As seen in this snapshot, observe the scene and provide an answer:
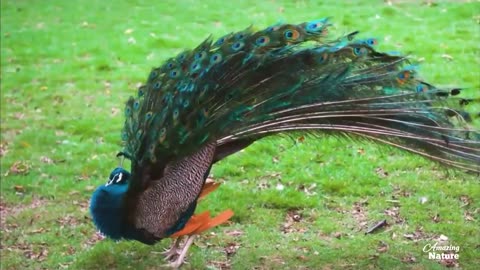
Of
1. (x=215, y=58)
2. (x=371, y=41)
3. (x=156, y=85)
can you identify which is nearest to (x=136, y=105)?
(x=156, y=85)

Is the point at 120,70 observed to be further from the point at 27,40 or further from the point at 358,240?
the point at 358,240

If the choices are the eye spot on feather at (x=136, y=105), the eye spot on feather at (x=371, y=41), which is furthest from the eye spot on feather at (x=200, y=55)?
the eye spot on feather at (x=371, y=41)

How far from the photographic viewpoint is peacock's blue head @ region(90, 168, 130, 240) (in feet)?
14.5

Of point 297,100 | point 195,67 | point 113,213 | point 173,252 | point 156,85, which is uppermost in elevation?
point 195,67

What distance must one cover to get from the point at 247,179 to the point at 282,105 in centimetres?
200

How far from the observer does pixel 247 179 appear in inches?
244

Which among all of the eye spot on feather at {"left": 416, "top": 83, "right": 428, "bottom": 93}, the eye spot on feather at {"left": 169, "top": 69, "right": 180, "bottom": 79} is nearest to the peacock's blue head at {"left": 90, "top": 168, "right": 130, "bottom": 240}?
the eye spot on feather at {"left": 169, "top": 69, "right": 180, "bottom": 79}

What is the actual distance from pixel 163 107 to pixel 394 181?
2481 mm

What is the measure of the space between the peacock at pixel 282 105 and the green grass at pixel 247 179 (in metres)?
0.36

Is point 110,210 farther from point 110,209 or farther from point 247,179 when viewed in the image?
point 247,179

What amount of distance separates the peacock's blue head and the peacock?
0.01 m

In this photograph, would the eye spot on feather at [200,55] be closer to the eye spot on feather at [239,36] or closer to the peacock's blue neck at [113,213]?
the eye spot on feather at [239,36]

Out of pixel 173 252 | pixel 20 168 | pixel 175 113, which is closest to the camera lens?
pixel 175 113

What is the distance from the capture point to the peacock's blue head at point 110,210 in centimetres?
443
